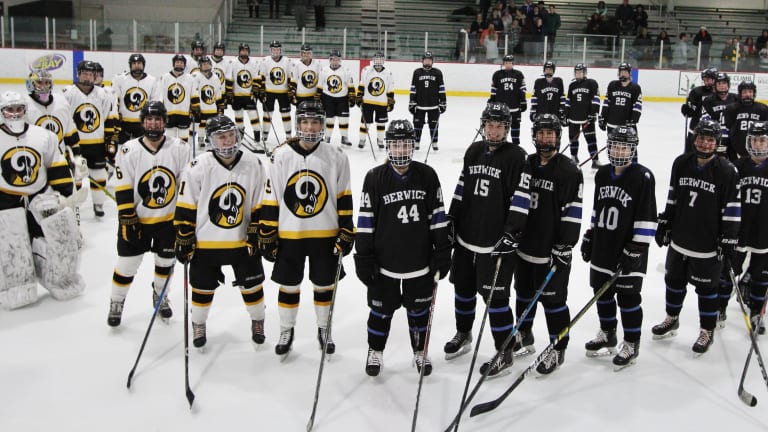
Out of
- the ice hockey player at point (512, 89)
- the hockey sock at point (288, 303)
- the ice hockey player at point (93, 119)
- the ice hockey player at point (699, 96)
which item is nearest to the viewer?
the hockey sock at point (288, 303)

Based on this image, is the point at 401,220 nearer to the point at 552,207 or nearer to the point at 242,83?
the point at 552,207

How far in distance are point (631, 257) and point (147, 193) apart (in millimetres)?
2731

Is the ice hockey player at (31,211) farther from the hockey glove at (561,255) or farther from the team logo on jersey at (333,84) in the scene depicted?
the team logo on jersey at (333,84)

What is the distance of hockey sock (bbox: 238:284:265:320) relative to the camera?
4164mm

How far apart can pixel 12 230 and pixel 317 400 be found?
2.50 meters

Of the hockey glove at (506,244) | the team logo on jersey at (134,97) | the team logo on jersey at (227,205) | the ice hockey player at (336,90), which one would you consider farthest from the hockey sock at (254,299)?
the ice hockey player at (336,90)

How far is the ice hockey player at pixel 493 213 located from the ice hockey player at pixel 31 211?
104 inches

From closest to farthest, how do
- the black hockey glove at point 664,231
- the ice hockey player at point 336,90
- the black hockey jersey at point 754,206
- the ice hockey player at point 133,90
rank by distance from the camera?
the black hockey glove at point 664,231, the black hockey jersey at point 754,206, the ice hockey player at point 133,90, the ice hockey player at point 336,90

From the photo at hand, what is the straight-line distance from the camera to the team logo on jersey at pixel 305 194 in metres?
3.90

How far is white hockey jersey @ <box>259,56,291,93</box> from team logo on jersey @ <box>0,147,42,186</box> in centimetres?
606

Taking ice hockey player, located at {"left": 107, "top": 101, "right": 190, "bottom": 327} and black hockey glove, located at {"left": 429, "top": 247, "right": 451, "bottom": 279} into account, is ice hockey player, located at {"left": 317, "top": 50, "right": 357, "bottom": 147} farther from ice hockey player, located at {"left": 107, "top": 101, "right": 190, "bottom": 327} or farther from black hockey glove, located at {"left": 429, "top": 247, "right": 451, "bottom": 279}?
black hockey glove, located at {"left": 429, "top": 247, "right": 451, "bottom": 279}

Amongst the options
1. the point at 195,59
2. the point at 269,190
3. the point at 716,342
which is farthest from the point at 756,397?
the point at 195,59

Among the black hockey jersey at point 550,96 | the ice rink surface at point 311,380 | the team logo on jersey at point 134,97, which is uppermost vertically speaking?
the black hockey jersey at point 550,96

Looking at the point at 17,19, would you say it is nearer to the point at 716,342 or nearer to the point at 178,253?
the point at 178,253
